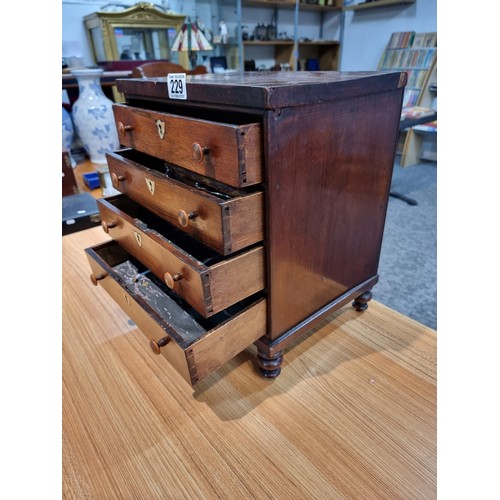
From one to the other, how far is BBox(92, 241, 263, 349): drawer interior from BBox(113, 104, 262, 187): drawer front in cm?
22

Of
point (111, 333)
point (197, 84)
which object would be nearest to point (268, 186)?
point (197, 84)

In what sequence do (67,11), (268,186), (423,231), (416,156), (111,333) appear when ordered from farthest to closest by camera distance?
(416,156), (67,11), (423,231), (111,333), (268,186)

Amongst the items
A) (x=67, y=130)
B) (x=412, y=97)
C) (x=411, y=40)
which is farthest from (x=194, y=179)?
(x=411, y=40)

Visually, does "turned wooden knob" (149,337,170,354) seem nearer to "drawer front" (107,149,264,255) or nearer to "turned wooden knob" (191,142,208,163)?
"drawer front" (107,149,264,255)

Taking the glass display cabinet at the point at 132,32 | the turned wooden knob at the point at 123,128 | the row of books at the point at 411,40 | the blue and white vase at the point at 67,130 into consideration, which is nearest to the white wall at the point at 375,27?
the row of books at the point at 411,40

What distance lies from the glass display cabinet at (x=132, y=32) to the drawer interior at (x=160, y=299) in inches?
85.7

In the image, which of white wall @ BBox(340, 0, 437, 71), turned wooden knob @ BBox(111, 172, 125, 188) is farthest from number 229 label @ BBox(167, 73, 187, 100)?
white wall @ BBox(340, 0, 437, 71)

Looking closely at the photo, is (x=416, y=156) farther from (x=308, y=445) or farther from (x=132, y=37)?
(x=308, y=445)

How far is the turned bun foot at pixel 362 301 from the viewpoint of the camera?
0.80 metres

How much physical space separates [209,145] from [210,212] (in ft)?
0.31

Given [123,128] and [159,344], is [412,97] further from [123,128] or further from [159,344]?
[159,344]

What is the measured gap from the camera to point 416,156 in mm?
3438

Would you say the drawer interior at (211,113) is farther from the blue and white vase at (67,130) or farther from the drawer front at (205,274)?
the blue and white vase at (67,130)

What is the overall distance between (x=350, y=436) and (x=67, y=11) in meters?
3.22
